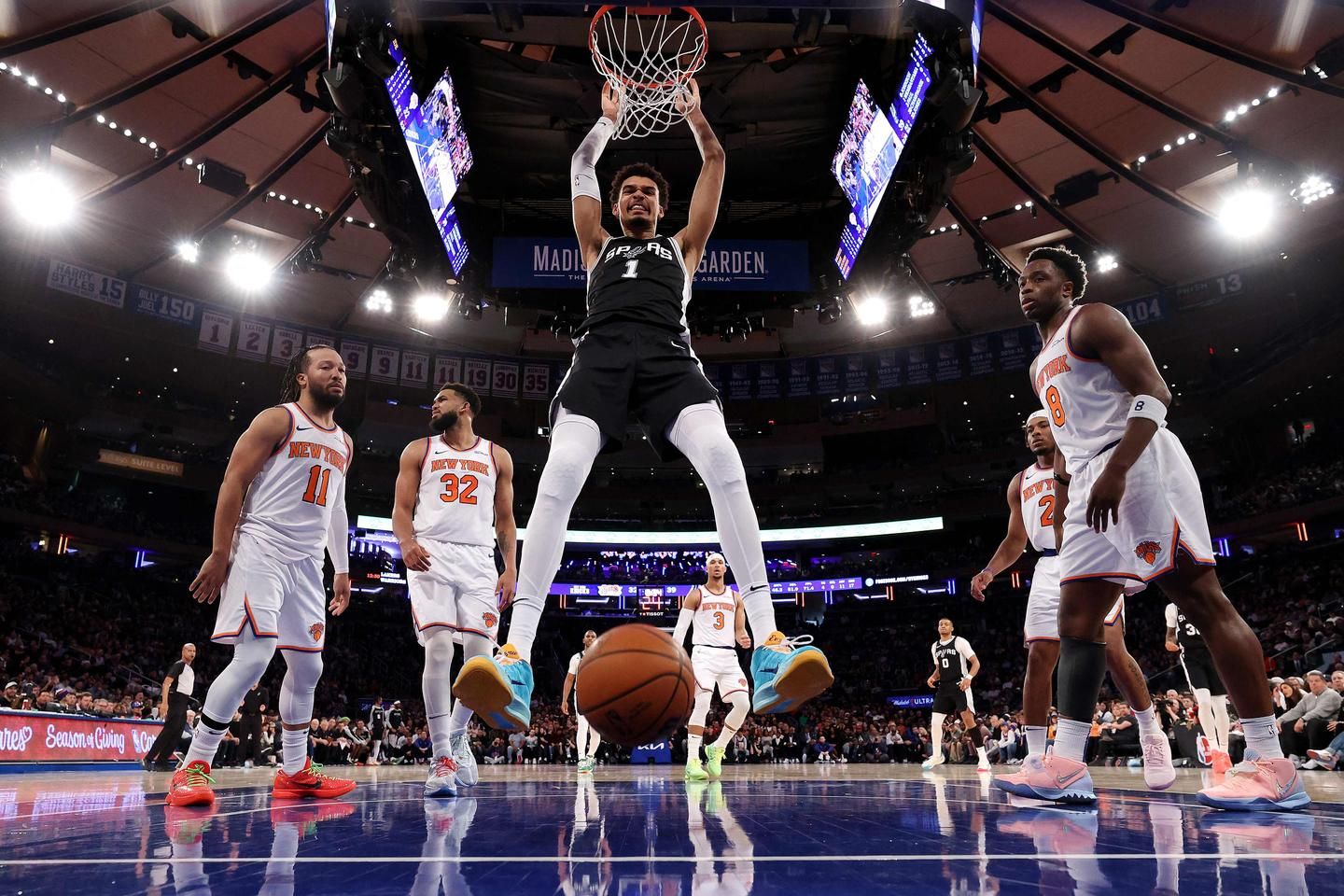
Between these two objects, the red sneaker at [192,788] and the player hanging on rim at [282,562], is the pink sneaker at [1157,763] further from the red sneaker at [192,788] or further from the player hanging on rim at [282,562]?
the red sneaker at [192,788]

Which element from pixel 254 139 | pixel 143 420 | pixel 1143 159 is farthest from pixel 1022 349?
pixel 143 420

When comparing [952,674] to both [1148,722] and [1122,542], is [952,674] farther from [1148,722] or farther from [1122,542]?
[1122,542]

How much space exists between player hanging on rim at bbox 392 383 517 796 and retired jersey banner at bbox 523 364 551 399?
22856 mm

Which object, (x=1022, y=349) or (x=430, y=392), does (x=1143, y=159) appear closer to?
(x=1022, y=349)

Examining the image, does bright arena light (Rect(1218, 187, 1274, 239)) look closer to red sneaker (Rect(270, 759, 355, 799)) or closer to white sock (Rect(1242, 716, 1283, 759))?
white sock (Rect(1242, 716, 1283, 759))

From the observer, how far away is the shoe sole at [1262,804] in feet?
11.8

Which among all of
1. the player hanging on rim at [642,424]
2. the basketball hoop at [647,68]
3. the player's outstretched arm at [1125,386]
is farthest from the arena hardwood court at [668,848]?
the basketball hoop at [647,68]

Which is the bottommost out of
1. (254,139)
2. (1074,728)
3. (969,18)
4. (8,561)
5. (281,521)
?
(1074,728)

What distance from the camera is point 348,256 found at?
20.7 metres

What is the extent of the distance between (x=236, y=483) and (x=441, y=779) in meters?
2.15

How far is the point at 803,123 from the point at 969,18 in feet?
13.6

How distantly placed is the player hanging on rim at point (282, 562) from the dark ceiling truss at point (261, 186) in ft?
35.7

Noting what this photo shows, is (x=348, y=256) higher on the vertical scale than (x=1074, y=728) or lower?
higher

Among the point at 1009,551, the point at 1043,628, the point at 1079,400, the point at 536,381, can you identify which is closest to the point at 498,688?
the point at 1079,400
